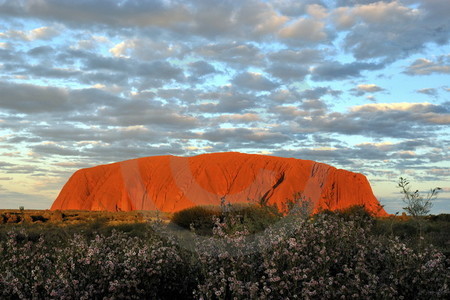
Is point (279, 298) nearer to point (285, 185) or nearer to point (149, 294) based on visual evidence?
point (149, 294)

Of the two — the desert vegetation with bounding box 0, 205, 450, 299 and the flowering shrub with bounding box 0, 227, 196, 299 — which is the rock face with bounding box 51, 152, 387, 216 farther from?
the flowering shrub with bounding box 0, 227, 196, 299

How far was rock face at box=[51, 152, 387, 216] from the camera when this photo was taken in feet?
159

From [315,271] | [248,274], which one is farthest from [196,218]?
[315,271]

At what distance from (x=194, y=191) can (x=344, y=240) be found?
146 ft

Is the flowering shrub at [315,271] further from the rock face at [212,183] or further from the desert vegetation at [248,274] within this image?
the rock face at [212,183]

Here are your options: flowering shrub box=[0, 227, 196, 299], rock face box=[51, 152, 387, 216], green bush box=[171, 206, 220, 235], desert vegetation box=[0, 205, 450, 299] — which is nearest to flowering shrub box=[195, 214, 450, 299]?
desert vegetation box=[0, 205, 450, 299]

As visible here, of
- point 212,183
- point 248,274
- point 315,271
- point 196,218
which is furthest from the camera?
point 212,183

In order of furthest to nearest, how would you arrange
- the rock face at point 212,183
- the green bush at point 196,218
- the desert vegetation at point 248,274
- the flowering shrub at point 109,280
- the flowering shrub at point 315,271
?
the rock face at point 212,183, the green bush at point 196,218, the flowering shrub at point 109,280, the desert vegetation at point 248,274, the flowering shrub at point 315,271

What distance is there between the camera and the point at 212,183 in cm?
4925

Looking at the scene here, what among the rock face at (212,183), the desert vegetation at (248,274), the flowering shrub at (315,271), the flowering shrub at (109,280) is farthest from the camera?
the rock face at (212,183)

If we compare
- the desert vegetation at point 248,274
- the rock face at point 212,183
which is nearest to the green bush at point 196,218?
the desert vegetation at point 248,274

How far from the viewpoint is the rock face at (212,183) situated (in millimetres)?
48562

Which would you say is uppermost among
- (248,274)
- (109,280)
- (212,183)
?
(212,183)

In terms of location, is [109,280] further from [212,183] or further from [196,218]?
[212,183]
